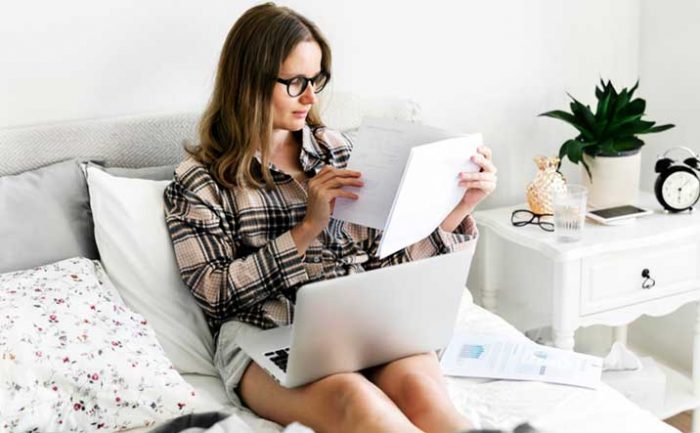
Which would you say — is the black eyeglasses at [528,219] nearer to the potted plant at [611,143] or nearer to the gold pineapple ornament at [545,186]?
the gold pineapple ornament at [545,186]

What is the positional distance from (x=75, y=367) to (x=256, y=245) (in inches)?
18.3

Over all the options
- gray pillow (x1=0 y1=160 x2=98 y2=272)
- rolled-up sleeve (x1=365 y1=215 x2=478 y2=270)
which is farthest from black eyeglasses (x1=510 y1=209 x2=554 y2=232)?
gray pillow (x1=0 y1=160 x2=98 y2=272)

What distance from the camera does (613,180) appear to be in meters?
2.26

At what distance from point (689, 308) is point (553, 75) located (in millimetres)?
769

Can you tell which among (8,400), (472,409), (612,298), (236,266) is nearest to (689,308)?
(612,298)

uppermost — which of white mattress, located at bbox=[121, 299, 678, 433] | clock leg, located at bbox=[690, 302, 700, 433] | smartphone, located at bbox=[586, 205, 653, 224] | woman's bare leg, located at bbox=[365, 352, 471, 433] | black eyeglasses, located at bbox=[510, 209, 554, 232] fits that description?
smartphone, located at bbox=[586, 205, 653, 224]

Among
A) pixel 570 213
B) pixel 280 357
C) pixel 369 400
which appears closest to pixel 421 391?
pixel 369 400

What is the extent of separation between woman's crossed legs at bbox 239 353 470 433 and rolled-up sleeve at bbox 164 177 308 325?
0.15 metres

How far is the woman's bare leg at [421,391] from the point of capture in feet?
4.61

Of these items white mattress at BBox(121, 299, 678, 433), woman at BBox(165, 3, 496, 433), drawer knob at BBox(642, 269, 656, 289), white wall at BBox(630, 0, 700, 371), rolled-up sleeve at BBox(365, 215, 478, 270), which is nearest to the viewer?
white mattress at BBox(121, 299, 678, 433)

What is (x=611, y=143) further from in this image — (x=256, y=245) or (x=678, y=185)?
(x=256, y=245)

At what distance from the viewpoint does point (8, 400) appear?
1.32m

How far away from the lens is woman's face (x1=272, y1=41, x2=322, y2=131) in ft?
5.68

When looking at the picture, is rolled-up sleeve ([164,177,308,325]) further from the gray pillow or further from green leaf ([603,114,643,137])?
green leaf ([603,114,643,137])
